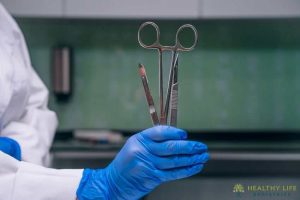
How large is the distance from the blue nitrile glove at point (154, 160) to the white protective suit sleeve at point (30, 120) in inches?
9.9

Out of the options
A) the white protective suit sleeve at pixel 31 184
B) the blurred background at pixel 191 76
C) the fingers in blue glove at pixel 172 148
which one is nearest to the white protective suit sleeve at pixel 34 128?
the white protective suit sleeve at pixel 31 184

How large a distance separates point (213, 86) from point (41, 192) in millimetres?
1312

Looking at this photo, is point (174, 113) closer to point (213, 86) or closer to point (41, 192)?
point (41, 192)

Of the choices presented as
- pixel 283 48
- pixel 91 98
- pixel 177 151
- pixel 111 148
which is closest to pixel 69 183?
pixel 177 151

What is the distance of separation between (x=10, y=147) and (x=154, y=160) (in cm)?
32

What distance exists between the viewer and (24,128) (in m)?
0.97

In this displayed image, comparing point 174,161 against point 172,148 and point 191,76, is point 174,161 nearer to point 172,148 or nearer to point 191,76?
point 172,148

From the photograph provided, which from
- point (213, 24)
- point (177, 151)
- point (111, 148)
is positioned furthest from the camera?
point (213, 24)

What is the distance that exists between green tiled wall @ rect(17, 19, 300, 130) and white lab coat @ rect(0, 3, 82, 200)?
0.85 meters

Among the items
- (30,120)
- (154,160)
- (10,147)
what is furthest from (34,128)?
(154,160)

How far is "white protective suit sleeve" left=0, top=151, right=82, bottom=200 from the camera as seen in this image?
30.5 inches

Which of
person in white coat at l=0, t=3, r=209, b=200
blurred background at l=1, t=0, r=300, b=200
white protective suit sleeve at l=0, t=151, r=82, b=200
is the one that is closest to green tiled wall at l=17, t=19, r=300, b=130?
blurred background at l=1, t=0, r=300, b=200

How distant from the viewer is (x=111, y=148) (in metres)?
1.58

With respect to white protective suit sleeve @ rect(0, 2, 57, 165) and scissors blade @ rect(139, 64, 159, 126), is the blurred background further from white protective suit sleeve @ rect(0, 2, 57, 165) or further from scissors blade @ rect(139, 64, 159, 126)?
scissors blade @ rect(139, 64, 159, 126)
